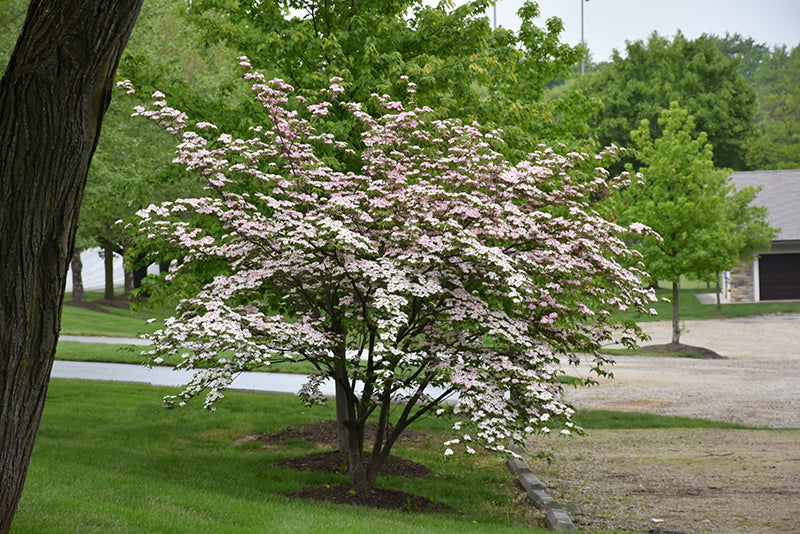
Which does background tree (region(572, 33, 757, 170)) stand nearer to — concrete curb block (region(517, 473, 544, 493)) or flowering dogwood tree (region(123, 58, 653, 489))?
concrete curb block (region(517, 473, 544, 493))

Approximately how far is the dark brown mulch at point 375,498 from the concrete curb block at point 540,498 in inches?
44.6

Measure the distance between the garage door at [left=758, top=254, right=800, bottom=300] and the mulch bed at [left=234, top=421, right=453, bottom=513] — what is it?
118 ft

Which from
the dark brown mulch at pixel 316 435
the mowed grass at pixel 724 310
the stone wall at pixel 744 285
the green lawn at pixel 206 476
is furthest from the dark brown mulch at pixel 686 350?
the stone wall at pixel 744 285

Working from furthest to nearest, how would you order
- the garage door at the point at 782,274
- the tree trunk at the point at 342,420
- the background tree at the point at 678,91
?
1. the background tree at the point at 678,91
2. the garage door at the point at 782,274
3. the tree trunk at the point at 342,420

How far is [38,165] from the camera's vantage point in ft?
13.8

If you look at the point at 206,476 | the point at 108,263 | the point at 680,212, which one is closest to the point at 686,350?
the point at 680,212

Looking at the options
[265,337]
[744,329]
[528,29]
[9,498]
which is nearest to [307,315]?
[265,337]

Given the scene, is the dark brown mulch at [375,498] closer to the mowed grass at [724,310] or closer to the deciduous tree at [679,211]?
the deciduous tree at [679,211]

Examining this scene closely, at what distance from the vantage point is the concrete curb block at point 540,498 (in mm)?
8172

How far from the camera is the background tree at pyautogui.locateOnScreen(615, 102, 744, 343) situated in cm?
2692

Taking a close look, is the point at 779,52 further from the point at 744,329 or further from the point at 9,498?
the point at 9,498

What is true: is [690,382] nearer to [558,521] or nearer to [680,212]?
[680,212]

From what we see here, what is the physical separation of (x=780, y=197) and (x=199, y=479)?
1738 inches

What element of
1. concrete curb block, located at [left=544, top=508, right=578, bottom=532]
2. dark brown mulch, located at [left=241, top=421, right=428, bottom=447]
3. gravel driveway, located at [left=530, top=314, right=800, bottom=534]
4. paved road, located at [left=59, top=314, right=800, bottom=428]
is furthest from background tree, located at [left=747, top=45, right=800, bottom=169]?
concrete curb block, located at [left=544, top=508, right=578, bottom=532]
